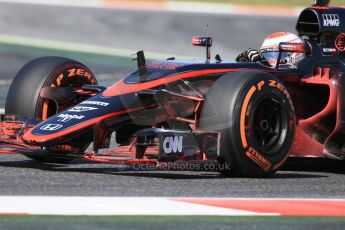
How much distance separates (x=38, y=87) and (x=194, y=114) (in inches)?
67.7

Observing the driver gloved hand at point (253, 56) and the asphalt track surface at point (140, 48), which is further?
the driver gloved hand at point (253, 56)

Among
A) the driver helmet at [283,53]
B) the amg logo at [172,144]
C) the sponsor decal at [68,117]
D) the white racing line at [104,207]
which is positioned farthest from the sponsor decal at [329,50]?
the white racing line at [104,207]

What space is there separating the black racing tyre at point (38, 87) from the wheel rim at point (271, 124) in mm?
1701

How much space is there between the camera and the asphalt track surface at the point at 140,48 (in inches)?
299

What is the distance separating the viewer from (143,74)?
8.74m

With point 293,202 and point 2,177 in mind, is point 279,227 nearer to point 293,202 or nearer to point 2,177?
point 293,202

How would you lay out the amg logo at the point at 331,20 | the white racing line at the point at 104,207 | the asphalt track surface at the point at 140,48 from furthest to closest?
the amg logo at the point at 331,20 < the asphalt track surface at the point at 140,48 < the white racing line at the point at 104,207

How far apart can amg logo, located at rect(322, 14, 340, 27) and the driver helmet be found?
0.93ft

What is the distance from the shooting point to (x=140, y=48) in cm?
2155

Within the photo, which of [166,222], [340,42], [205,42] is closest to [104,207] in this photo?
[166,222]

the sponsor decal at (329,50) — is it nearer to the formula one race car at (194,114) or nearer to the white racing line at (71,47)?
the formula one race car at (194,114)

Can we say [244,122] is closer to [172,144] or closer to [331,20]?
[172,144]

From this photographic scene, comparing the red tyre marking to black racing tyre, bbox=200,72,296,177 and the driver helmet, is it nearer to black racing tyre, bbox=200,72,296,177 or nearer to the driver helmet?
black racing tyre, bbox=200,72,296,177

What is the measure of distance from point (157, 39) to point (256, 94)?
14.1 m
